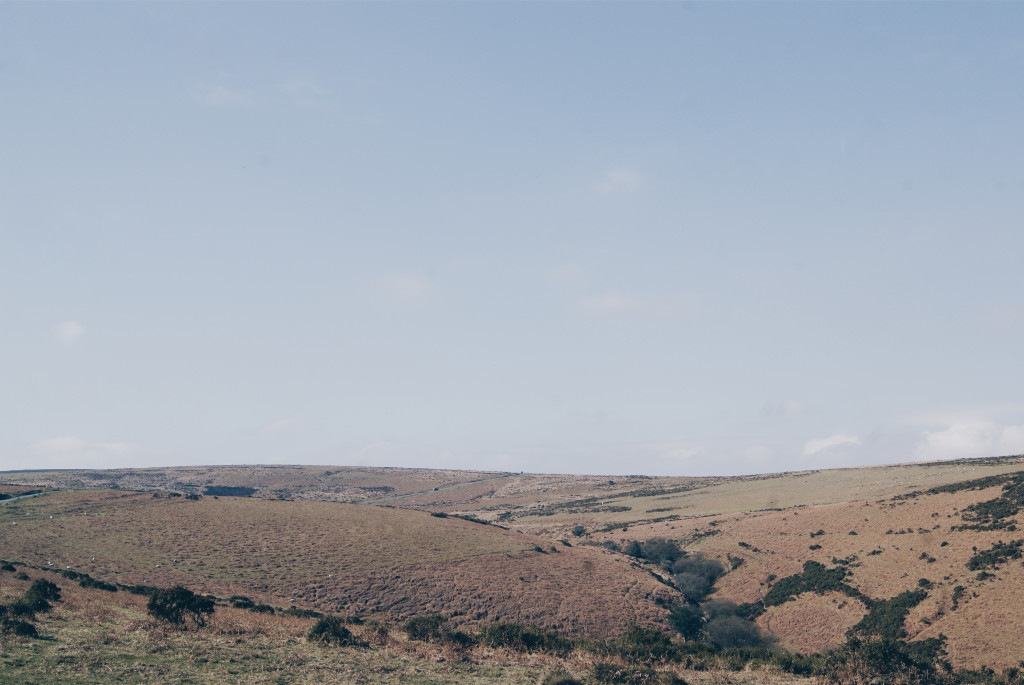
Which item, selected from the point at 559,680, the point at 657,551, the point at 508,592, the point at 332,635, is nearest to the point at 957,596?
the point at 508,592

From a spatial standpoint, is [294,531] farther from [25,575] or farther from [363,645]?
[363,645]

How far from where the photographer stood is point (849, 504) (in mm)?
84750

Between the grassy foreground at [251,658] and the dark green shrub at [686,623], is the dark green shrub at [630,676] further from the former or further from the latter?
the dark green shrub at [686,623]

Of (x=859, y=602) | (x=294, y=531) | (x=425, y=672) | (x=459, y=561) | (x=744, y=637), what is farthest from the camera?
(x=294, y=531)

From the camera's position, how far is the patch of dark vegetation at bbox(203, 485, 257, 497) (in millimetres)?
172125

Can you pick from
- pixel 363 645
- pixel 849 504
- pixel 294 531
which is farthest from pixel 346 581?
pixel 849 504

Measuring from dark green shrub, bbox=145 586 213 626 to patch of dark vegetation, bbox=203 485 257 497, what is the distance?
14887cm

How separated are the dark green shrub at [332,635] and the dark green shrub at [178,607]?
484 centimetres

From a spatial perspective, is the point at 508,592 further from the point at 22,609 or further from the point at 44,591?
the point at 22,609

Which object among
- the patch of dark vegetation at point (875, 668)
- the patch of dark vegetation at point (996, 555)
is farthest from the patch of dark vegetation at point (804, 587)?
the patch of dark vegetation at point (875, 668)

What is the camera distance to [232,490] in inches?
7037

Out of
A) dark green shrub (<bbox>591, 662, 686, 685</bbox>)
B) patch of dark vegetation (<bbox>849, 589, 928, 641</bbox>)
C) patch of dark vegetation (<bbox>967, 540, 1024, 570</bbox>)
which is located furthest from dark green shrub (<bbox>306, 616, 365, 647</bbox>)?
patch of dark vegetation (<bbox>967, 540, 1024, 570</bbox>)

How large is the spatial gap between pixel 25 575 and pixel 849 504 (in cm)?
8177

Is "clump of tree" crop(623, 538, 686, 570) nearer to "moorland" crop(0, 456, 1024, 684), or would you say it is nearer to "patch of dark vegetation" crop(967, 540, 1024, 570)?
"moorland" crop(0, 456, 1024, 684)
